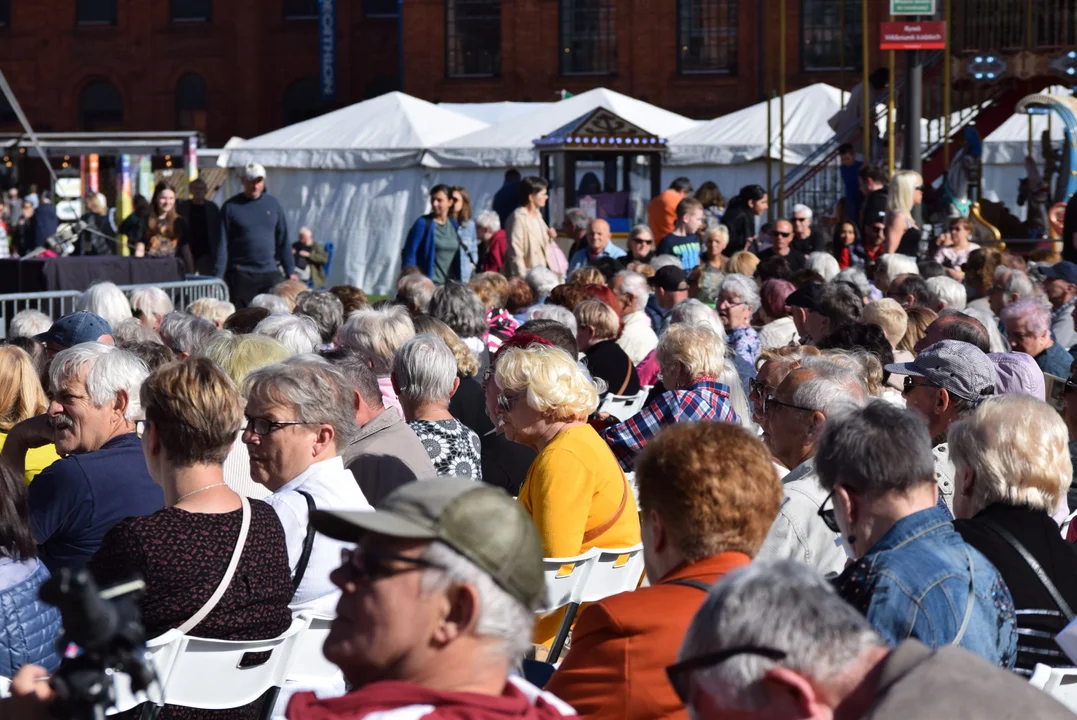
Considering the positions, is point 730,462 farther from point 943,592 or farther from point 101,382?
point 101,382

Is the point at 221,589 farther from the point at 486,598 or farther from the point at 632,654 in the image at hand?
the point at 486,598

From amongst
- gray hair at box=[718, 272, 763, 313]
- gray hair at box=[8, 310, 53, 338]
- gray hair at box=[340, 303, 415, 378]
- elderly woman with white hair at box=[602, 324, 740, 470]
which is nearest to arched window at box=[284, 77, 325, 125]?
gray hair at box=[718, 272, 763, 313]

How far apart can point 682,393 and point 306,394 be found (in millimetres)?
2291

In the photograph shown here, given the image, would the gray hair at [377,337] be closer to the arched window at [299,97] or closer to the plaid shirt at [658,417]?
the plaid shirt at [658,417]

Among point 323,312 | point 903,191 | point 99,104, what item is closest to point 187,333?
point 323,312

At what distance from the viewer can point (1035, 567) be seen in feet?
12.8

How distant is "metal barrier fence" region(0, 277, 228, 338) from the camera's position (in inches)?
457

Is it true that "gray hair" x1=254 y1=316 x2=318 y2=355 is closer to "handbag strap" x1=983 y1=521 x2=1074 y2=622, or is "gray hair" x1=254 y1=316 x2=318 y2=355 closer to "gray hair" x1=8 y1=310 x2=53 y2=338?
"gray hair" x1=8 y1=310 x2=53 y2=338

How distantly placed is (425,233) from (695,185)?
1345 cm

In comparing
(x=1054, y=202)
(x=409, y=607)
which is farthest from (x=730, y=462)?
(x=1054, y=202)

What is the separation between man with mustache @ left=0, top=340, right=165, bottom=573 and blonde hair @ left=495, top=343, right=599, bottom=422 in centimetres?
131

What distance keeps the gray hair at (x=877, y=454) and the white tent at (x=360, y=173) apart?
2354cm

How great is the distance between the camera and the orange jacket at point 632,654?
10.9ft

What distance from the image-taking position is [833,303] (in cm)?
872
